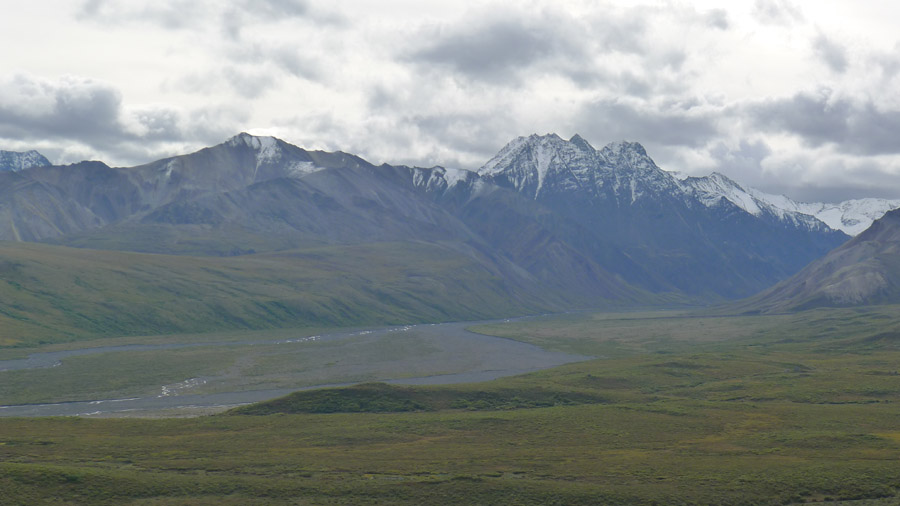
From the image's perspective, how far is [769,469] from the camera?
312 feet

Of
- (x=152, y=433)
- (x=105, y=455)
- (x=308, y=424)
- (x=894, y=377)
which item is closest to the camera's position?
(x=105, y=455)

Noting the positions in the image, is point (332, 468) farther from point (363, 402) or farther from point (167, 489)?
point (363, 402)

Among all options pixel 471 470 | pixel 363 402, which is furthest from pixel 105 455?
pixel 363 402

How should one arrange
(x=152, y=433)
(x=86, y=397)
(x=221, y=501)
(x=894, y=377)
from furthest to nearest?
1. (x=894, y=377)
2. (x=86, y=397)
3. (x=152, y=433)
4. (x=221, y=501)

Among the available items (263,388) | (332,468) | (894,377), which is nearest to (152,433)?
(332,468)

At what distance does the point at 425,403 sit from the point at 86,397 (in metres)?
70.4

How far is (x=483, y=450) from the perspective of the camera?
109 meters

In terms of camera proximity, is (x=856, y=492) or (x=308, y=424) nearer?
(x=856, y=492)

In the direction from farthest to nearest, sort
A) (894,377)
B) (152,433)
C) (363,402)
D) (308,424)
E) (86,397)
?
(894,377)
(86,397)
(363,402)
(308,424)
(152,433)

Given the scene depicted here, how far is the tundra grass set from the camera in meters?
84.8

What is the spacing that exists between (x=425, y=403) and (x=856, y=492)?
267ft

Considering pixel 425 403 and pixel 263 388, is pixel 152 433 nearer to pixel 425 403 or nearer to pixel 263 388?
pixel 425 403

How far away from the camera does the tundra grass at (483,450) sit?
278 ft

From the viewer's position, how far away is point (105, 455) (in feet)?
336
